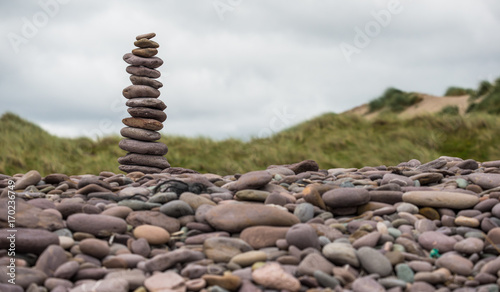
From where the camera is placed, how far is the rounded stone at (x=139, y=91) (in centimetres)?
938

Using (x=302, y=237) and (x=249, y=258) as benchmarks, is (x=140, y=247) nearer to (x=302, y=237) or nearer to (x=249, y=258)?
(x=249, y=258)

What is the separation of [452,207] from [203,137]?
11185 millimetres

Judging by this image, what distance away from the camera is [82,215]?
183 inches

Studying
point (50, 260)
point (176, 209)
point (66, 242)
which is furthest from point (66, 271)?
point (176, 209)

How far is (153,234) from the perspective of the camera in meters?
4.48

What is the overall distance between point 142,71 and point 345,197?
578cm

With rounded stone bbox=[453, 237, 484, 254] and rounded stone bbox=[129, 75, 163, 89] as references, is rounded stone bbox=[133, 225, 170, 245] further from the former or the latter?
rounded stone bbox=[129, 75, 163, 89]

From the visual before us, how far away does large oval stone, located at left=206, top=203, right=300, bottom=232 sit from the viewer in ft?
15.1

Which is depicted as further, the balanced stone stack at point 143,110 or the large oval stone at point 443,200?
the balanced stone stack at point 143,110

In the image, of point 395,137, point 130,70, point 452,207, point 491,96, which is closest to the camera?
point 452,207

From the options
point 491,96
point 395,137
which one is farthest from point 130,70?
point 491,96

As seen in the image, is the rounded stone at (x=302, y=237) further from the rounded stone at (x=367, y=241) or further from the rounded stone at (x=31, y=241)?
the rounded stone at (x=31, y=241)

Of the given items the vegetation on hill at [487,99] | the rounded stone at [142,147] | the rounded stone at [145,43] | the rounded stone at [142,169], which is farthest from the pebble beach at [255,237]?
the vegetation on hill at [487,99]

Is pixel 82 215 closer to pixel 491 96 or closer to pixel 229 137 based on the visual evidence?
pixel 229 137
